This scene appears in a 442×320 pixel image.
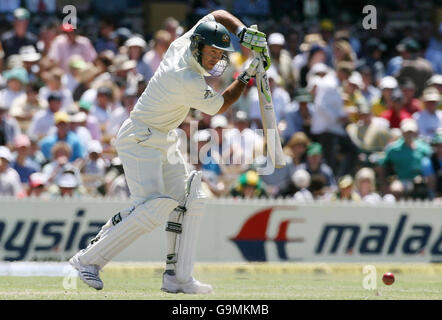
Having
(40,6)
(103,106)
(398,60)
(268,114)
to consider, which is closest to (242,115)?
(103,106)

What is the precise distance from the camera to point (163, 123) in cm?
853

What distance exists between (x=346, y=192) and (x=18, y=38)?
568 cm

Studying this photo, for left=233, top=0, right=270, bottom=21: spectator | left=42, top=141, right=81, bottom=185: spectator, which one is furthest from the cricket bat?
left=233, top=0, right=270, bottom=21: spectator

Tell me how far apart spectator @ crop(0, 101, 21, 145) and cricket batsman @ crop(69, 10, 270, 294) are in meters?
5.49

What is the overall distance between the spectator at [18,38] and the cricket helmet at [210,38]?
837 cm

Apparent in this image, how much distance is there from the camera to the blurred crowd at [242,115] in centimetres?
1338

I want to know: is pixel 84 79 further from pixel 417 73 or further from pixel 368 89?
pixel 417 73

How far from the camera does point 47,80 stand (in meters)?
15.0

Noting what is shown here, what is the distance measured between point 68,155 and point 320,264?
10.9ft

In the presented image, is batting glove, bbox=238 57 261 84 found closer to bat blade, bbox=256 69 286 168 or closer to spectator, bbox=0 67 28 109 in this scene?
bat blade, bbox=256 69 286 168

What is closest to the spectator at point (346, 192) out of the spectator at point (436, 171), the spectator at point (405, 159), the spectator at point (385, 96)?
the spectator at point (405, 159)

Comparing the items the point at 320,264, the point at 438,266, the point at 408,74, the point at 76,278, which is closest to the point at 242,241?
the point at 320,264

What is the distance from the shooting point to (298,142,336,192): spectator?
1365 cm

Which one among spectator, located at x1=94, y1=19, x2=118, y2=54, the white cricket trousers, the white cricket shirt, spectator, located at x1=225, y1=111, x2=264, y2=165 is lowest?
spectator, located at x1=94, y1=19, x2=118, y2=54
